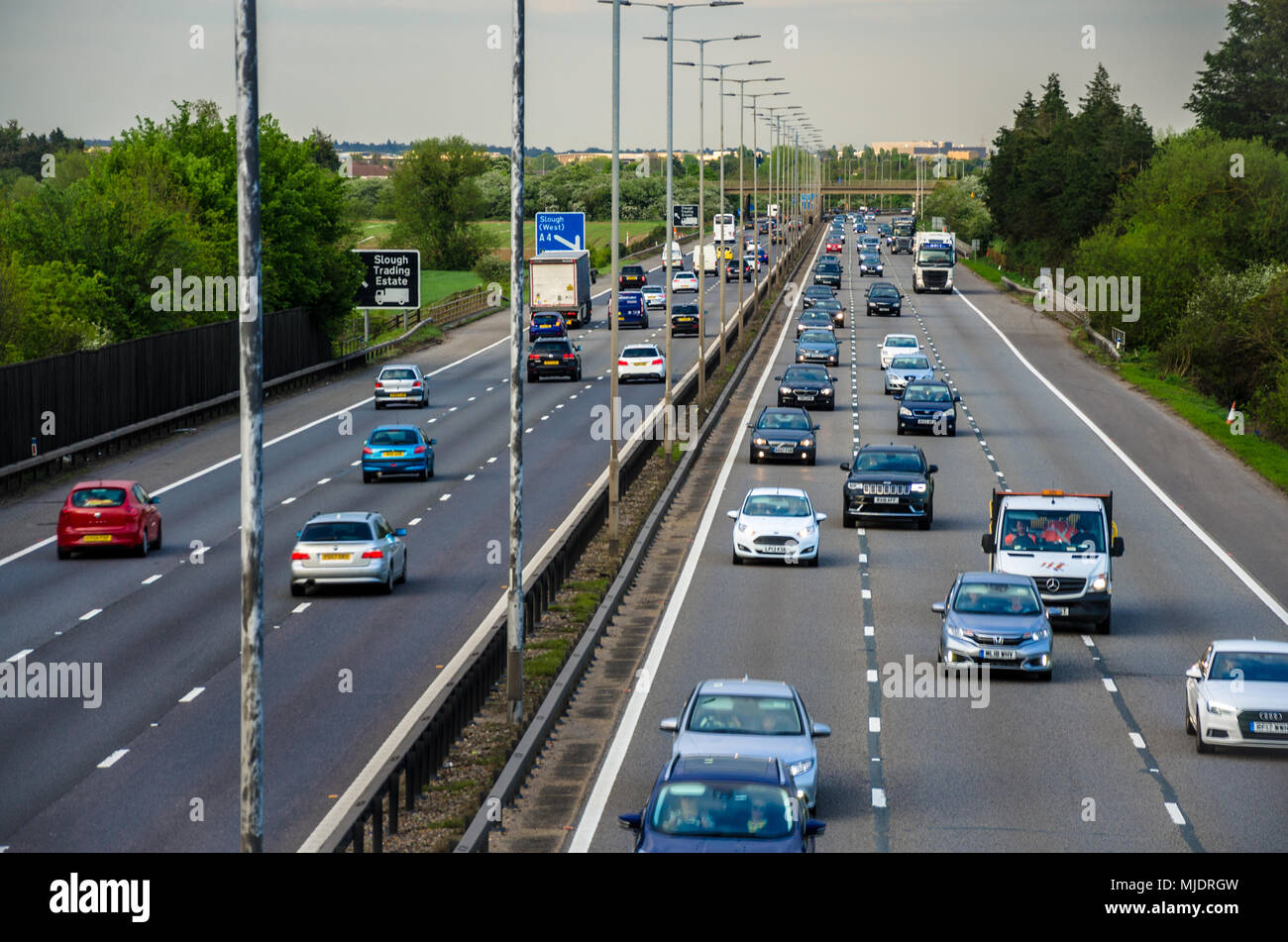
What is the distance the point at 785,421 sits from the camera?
53188mm

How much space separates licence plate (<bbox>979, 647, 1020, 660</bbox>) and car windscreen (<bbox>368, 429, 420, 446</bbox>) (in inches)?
923

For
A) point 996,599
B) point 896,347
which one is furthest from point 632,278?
point 996,599

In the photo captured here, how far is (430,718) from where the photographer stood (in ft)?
71.7

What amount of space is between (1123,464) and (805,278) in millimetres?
81201

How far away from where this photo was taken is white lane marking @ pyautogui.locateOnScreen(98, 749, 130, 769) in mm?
22794

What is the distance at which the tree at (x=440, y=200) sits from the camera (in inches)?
6521

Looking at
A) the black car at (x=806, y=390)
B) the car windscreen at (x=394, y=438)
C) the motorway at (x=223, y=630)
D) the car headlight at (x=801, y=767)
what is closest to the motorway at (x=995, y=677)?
the car headlight at (x=801, y=767)

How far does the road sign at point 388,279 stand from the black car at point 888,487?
4499 centimetres

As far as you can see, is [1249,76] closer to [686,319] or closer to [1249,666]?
[686,319]

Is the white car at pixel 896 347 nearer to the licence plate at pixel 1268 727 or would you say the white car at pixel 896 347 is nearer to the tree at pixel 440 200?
the licence plate at pixel 1268 727

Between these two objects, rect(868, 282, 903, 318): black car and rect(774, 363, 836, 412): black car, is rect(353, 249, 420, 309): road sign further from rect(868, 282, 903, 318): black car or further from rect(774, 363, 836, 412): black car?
rect(868, 282, 903, 318): black car
